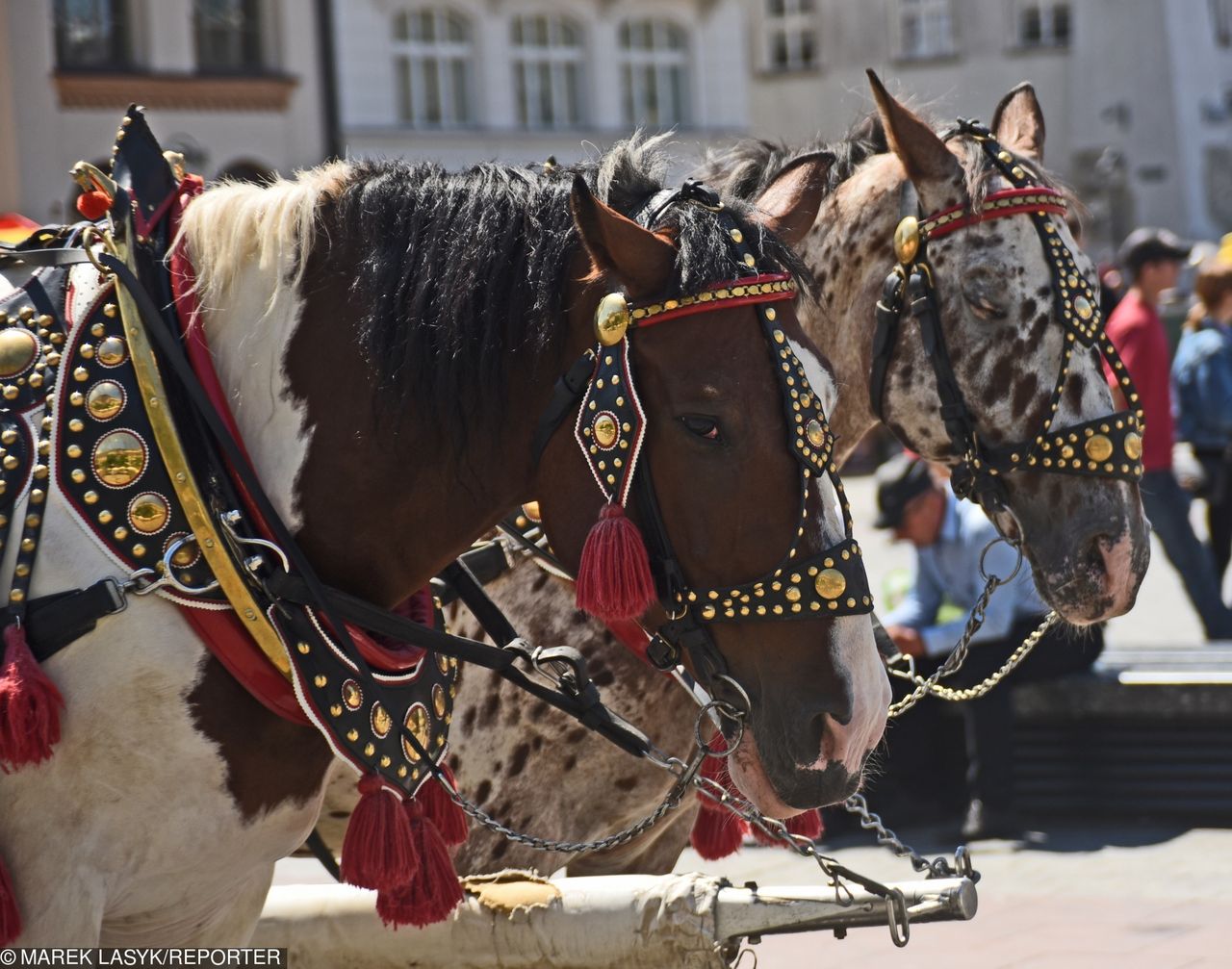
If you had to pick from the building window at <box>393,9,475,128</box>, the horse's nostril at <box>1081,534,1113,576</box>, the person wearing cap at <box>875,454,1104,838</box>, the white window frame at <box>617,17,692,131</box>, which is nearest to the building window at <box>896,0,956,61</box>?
the white window frame at <box>617,17,692,131</box>

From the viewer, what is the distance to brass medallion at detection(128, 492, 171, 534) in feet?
6.85

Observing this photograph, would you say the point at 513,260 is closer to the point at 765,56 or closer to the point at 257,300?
the point at 257,300

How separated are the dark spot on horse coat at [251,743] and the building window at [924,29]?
85.7ft

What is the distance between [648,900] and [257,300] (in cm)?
122

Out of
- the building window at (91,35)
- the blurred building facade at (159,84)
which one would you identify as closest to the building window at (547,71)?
the blurred building facade at (159,84)

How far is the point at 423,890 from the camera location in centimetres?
221

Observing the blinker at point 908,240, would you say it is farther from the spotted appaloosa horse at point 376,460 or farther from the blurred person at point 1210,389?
the blurred person at point 1210,389

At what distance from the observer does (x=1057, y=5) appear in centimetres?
2675

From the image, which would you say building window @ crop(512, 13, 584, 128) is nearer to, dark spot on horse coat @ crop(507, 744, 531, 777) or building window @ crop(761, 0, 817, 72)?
building window @ crop(761, 0, 817, 72)

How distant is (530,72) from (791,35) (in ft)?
19.3

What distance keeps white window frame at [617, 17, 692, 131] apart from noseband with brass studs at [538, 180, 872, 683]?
22.3m

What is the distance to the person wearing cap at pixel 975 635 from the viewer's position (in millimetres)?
5781

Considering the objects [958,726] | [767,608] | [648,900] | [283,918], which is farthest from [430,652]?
[958,726]

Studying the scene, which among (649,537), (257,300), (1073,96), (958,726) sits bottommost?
(958,726)
